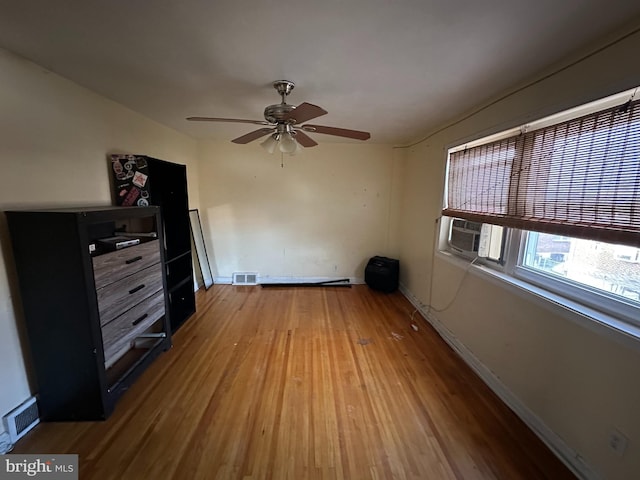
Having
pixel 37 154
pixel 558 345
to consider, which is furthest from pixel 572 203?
pixel 37 154

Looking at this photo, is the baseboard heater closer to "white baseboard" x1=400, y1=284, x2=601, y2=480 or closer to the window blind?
"white baseboard" x1=400, y1=284, x2=601, y2=480

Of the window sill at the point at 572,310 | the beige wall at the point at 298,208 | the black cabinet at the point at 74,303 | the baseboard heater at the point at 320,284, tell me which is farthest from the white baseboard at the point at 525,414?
the black cabinet at the point at 74,303

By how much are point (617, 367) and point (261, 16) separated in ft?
7.48

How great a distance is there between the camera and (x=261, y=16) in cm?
117

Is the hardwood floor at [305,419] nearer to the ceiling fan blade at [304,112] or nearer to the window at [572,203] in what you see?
the window at [572,203]

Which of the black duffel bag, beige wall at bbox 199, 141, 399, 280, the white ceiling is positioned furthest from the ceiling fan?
the black duffel bag

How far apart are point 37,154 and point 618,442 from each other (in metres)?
3.49

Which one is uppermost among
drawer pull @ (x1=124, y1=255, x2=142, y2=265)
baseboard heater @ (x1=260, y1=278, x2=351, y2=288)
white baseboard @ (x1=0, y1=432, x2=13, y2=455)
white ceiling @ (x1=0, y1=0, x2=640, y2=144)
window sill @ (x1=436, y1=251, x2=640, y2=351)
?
white ceiling @ (x1=0, y1=0, x2=640, y2=144)

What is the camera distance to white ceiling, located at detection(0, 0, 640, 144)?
111cm

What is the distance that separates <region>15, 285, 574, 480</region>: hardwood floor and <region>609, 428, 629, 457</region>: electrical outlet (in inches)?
12.7

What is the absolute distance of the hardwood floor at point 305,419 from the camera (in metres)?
1.44

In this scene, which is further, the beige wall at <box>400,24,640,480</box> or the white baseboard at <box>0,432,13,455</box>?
the white baseboard at <box>0,432,13,455</box>

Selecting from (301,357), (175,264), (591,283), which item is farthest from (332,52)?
(175,264)

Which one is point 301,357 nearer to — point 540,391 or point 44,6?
point 540,391
